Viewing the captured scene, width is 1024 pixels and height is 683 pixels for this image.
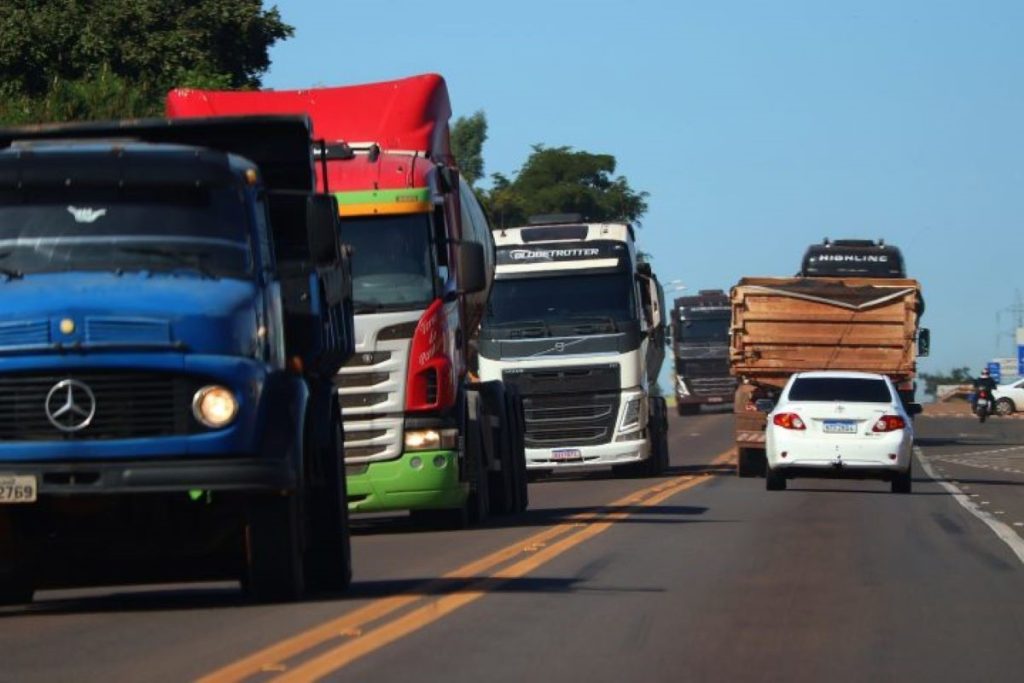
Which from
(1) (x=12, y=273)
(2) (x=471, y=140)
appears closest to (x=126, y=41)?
(1) (x=12, y=273)

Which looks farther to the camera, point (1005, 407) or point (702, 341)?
point (1005, 407)

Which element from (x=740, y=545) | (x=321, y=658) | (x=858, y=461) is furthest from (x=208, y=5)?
(x=321, y=658)

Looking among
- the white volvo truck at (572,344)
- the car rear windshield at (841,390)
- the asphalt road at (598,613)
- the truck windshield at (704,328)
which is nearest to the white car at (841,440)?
the car rear windshield at (841,390)

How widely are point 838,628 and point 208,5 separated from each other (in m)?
38.8

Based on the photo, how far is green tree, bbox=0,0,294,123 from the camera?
44.8 meters

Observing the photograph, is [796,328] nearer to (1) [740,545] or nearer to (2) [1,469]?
(1) [740,545]

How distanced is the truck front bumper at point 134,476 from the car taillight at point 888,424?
671 inches

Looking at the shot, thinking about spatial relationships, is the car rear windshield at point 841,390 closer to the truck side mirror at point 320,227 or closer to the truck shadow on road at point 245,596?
the truck shadow on road at point 245,596

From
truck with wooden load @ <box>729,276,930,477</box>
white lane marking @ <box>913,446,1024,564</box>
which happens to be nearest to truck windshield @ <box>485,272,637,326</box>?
truck with wooden load @ <box>729,276,930,477</box>

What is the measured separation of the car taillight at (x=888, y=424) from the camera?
27922 millimetres

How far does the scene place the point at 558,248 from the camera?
110ft

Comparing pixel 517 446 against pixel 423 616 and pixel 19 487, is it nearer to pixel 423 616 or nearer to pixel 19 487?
pixel 423 616

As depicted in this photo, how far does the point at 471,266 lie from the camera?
797 inches

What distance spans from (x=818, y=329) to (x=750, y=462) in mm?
2902
